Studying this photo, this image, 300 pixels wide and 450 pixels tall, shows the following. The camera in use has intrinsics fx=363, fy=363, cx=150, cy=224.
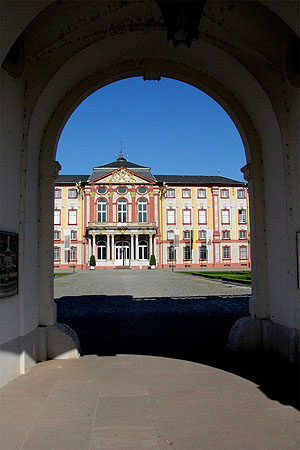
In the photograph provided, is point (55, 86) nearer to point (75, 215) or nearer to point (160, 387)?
point (160, 387)

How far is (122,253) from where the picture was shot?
52375mm

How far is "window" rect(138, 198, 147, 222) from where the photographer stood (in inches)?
2100

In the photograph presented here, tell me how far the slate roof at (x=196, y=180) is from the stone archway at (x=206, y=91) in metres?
49.2

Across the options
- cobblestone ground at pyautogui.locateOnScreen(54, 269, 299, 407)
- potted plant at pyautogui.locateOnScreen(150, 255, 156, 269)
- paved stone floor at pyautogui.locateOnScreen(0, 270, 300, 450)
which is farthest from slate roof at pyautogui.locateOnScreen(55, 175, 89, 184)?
paved stone floor at pyautogui.locateOnScreen(0, 270, 300, 450)

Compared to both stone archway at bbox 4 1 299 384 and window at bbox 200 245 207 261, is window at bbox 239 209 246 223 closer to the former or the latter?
window at bbox 200 245 207 261

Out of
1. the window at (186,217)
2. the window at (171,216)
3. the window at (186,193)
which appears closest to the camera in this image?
the window at (171,216)

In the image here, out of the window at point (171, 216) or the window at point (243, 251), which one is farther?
the window at point (243, 251)

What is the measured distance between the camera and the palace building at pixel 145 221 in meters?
52.3

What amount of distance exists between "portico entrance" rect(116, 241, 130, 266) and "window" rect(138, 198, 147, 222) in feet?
13.9

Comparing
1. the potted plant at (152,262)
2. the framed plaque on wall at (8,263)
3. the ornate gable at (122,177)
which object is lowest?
the potted plant at (152,262)

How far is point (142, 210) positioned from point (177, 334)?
46.6 meters

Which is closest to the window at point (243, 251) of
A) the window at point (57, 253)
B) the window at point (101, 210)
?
the window at point (101, 210)

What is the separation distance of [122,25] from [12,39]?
1.74m

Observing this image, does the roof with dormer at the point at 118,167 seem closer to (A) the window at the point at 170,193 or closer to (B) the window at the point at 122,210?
(A) the window at the point at 170,193
